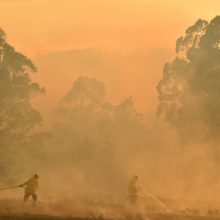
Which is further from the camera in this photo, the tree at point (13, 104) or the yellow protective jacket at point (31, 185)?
the tree at point (13, 104)

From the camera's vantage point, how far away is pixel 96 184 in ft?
227

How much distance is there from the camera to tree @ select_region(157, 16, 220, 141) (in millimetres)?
51531

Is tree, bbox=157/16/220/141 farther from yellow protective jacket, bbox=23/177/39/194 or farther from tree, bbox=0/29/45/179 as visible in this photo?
yellow protective jacket, bbox=23/177/39/194

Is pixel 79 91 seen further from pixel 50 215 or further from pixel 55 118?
pixel 50 215

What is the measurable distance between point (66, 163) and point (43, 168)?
7.13 meters

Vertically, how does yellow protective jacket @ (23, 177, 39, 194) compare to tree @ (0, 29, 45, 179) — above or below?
below

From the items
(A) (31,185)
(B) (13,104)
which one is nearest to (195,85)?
(B) (13,104)

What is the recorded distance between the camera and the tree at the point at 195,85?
51531 mm

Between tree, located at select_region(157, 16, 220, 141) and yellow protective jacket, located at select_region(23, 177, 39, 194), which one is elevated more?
tree, located at select_region(157, 16, 220, 141)

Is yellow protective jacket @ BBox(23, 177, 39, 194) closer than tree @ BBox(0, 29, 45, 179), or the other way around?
yellow protective jacket @ BBox(23, 177, 39, 194)

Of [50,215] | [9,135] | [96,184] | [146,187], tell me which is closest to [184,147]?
[146,187]

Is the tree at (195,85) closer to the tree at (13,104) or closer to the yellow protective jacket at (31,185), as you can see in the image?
the tree at (13,104)

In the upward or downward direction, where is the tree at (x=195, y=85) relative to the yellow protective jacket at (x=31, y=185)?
upward

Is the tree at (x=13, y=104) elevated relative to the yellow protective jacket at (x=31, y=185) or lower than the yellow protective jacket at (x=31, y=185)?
elevated
